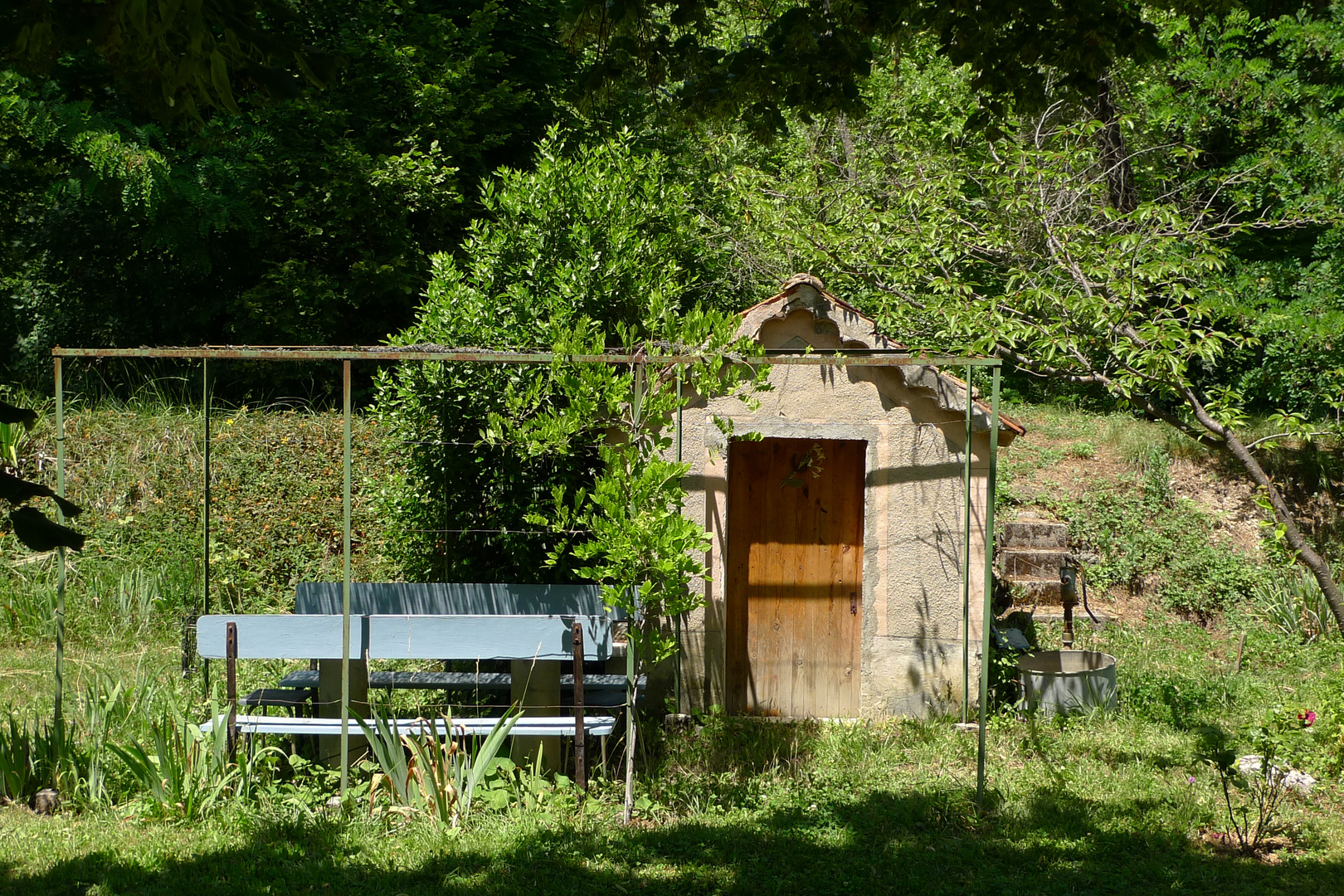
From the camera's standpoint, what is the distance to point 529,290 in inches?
376

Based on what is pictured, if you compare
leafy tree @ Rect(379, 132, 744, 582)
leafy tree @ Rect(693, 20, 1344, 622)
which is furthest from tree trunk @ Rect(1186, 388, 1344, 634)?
leafy tree @ Rect(379, 132, 744, 582)

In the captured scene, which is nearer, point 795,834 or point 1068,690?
point 795,834

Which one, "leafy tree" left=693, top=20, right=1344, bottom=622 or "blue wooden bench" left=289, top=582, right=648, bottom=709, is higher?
Answer: "leafy tree" left=693, top=20, right=1344, bottom=622

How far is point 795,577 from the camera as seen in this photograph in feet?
26.6

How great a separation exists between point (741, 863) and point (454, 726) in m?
1.89

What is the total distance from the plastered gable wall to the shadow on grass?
1.55 m

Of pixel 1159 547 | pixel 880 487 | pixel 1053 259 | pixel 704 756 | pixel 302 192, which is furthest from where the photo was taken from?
pixel 302 192

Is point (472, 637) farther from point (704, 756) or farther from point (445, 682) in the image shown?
point (704, 756)

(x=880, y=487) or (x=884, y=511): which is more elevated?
(x=880, y=487)

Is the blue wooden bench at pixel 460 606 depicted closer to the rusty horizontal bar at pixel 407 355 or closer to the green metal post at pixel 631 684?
the green metal post at pixel 631 684

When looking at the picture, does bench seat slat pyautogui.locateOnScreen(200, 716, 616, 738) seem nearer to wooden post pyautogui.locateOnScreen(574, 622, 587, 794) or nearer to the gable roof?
wooden post pyautogui.locateOnScreen(574, 622, 587, 794)

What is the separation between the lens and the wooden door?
317 inches

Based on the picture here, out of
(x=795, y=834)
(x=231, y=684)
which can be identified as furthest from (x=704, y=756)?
(x=231, y=684)

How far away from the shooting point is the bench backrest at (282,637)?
20.5 ft
